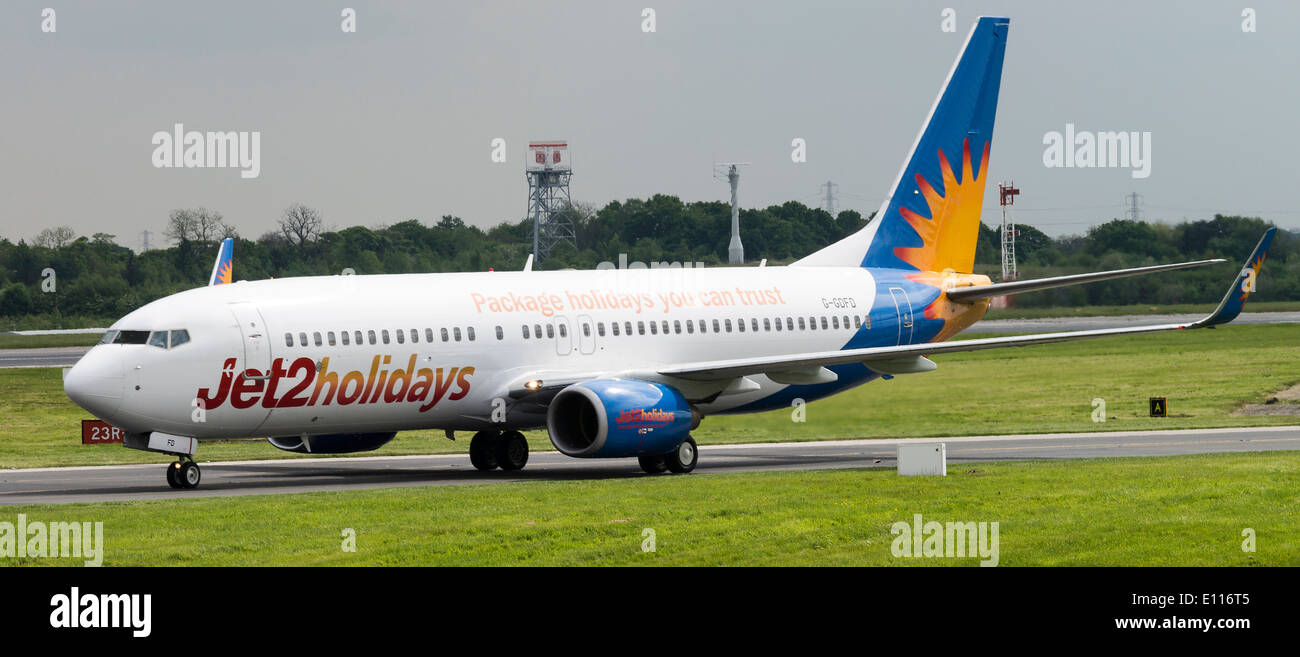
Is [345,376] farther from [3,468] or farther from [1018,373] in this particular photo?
[1018,373]

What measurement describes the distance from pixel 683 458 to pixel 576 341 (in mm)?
3314

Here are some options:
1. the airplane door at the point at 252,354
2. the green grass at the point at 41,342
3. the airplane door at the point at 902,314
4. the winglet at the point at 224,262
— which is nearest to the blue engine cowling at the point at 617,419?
the airplane door at the point at 252,354

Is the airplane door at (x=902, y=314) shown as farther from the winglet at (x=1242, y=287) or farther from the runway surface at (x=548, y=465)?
the winglet at (x=1242, y=287)

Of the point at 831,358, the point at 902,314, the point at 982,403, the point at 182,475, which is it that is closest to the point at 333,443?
the point at 182,475

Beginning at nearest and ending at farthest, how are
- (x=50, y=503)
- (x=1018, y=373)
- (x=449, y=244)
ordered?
(x=50, y=503), (x=1018, y=373), (x=449, y=244)

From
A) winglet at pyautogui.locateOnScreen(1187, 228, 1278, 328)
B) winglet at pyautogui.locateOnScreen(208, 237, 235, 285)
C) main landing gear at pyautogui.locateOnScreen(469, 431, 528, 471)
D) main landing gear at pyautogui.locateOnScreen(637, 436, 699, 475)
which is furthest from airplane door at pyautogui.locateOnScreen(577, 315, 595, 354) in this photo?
winglet at pyautogui.locateOnScreen(208, 237, 235, 285)

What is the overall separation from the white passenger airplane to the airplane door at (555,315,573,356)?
29 mm

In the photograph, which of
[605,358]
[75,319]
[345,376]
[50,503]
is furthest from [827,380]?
[75,319]

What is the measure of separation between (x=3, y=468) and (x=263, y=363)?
35.4 ft

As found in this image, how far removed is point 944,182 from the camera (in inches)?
1668

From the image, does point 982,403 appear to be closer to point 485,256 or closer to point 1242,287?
point 1242,287

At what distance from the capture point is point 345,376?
105 feet

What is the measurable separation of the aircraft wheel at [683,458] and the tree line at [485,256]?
40553 millimetres
